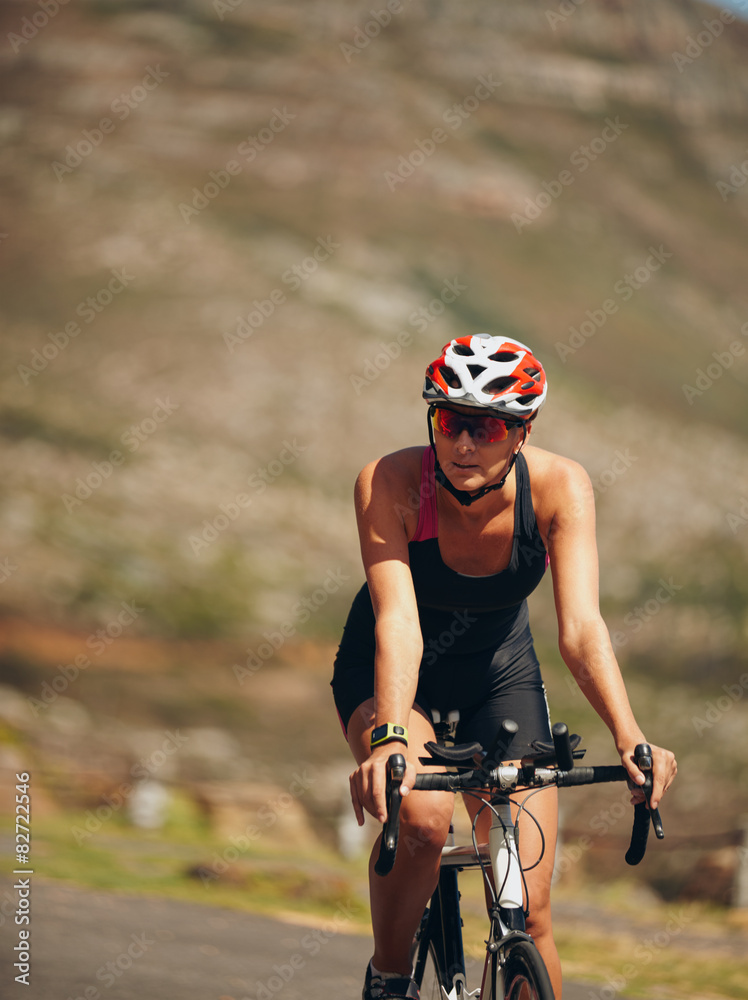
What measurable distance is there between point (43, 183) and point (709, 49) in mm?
20290

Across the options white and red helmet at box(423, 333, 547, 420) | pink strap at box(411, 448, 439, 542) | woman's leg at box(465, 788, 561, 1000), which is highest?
white and red helmet at box(423, 333, 547, 420)

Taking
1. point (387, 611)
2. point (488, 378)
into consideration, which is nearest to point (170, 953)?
point (387, 611)

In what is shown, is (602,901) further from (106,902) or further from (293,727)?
(293,727)

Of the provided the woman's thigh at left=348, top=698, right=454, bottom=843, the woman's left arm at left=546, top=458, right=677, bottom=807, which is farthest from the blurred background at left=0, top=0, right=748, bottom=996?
the woman's left arm at left=546, top=458, right=677, bottom=807

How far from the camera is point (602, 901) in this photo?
932cm

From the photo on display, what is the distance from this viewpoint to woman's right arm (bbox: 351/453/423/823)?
2.76 metres

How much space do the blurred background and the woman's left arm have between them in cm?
699

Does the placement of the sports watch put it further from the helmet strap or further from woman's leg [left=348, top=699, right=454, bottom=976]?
the helmet strap

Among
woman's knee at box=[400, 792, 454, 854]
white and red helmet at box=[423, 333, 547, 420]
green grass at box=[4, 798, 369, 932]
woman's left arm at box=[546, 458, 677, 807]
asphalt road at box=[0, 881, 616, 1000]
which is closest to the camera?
woman's left arm at box=[546, 458, 677, 807]

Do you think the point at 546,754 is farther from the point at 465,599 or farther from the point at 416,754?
the point at 465,599

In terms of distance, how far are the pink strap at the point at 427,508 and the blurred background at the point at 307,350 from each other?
685 cm

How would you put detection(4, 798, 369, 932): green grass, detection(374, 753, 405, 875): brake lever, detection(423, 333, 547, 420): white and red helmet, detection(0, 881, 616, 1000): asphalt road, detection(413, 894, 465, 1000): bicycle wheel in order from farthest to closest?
1. detection(4, 798, 369, 932): green grass
2. detection(0, 881, 616, 1000): asphalt road
3. detection(413, 894, 465, 1000): bicycle wheel
4. detection(423, 333, 547, 420): white and red helmet
5. detection(374, 753, 405, 875): brake lever

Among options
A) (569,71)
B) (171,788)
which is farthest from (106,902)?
(569,71)

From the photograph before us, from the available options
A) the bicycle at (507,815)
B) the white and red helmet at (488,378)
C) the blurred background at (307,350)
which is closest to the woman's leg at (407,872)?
the bicycle at (507,815)
